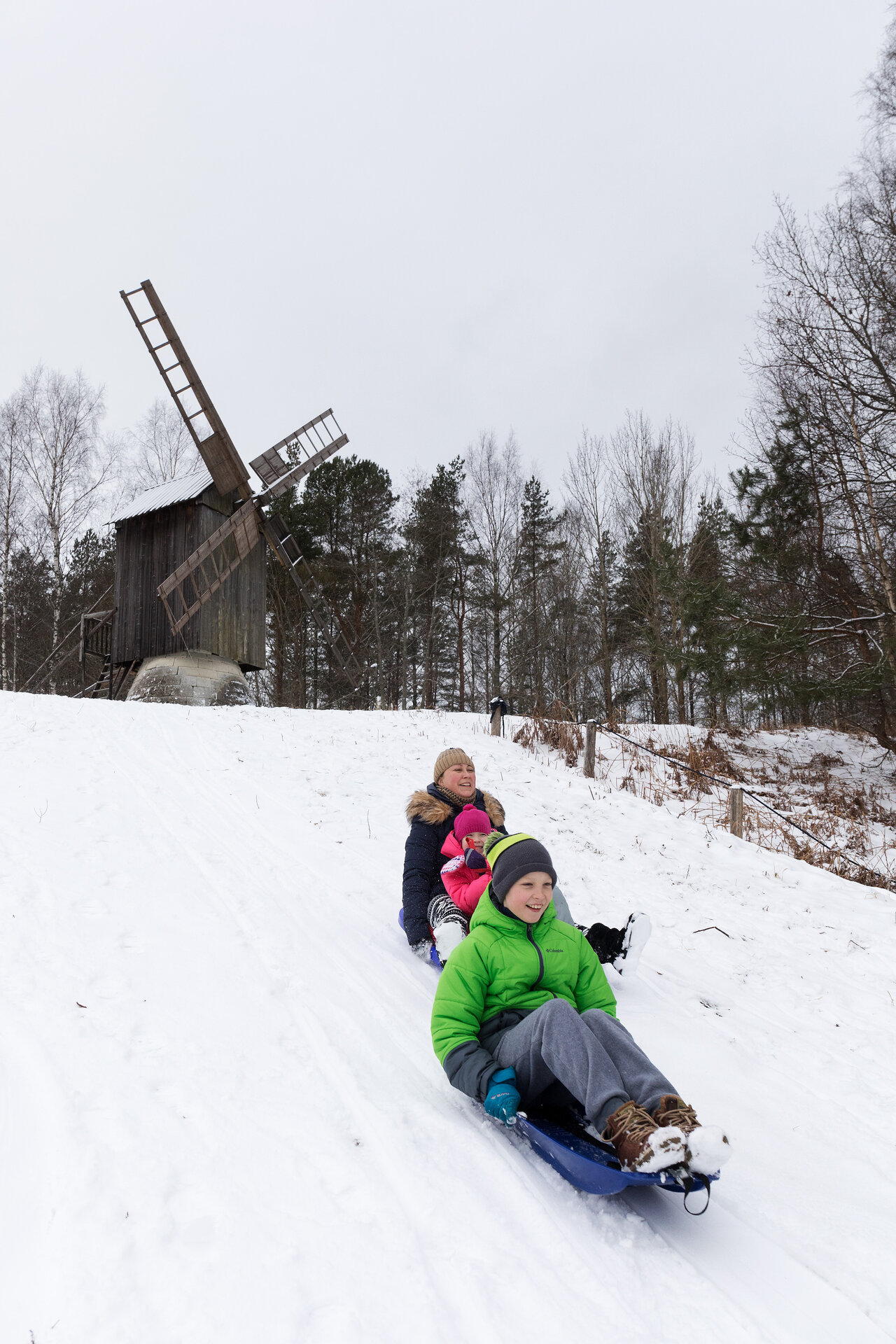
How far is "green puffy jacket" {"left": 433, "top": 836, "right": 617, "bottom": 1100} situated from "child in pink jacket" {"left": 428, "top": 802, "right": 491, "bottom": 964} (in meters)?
0.65

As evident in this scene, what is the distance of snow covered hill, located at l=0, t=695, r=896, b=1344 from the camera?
1751mm

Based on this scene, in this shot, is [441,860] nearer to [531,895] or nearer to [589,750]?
[531,895]

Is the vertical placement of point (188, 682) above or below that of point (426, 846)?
above

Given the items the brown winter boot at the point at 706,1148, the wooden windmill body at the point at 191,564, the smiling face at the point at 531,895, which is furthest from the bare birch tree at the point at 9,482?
the brown winter boot at the point at 706,1148

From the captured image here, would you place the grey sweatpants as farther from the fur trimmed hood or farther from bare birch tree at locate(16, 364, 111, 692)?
bare birch tree at locate(16, 364, 111, 692)

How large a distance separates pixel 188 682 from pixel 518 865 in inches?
540

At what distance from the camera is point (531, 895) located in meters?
2.72

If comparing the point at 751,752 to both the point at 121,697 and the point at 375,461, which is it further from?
the point at 375,461

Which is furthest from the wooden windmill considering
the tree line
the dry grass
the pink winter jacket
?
the pink winter jacket

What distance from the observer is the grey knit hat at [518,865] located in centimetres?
276

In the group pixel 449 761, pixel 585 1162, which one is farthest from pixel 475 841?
pixel 585 1162

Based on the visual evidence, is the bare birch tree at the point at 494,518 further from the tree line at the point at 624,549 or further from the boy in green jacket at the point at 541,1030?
the boy in green jacket at the point at 541,1030

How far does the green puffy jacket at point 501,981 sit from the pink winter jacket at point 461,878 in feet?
2.92

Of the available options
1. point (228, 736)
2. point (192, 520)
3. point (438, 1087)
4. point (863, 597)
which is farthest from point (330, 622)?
point (438, 1087)
